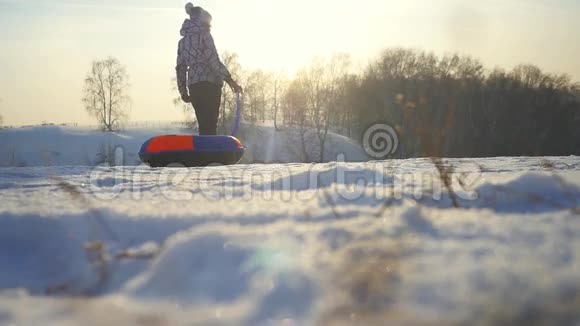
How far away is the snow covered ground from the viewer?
37 centimetres

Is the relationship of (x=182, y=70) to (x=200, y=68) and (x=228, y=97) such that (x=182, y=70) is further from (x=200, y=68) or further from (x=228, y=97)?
(x=228, y=97)

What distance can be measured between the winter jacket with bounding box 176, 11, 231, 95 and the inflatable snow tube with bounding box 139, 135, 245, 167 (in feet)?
3.62

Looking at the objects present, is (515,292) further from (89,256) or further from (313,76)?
(313,76)

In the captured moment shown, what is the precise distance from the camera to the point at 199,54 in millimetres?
4668

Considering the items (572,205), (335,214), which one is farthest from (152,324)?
(572,205)

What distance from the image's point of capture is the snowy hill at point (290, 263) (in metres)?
0.37

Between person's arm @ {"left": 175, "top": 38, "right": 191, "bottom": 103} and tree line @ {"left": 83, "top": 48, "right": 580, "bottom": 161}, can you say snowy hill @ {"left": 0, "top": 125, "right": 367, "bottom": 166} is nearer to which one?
tree line @ {"left": 83, "top": 48, "right": 580, "bottom": 161}

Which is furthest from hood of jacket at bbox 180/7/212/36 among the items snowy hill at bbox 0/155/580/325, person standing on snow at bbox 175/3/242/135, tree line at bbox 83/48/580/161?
tree line at bbox 83/48/580/161

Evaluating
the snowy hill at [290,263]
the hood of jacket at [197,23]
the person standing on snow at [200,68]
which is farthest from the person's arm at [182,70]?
the snowy hill at [290,263]

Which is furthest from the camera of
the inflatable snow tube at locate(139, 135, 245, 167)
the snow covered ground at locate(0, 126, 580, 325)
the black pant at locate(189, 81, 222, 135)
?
the black pant at locate(189, 81, 222, 135)

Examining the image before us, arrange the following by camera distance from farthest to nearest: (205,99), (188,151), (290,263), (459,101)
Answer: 1. (459,101)
2. (205,99)
3. (188,151)
4. (290,263)

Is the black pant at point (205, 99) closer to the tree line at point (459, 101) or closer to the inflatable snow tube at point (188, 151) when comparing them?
the inflatable snow tube at point (188, 151)

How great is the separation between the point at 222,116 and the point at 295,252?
3178 centimetres

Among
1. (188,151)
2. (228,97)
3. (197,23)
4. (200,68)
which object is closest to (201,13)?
(197,23)
